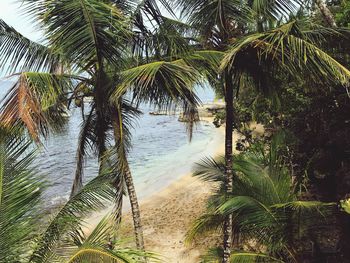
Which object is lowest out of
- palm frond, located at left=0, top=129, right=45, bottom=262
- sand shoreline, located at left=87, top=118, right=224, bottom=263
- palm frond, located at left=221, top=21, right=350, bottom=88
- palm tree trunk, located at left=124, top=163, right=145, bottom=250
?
sand shoreline, located at left=87, top=118, right=224, bottom=263

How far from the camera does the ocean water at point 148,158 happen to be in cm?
1875

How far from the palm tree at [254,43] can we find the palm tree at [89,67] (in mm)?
729

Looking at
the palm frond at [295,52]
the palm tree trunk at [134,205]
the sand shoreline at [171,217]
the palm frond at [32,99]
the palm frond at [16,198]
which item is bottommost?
the sand shoreline at [171,217]

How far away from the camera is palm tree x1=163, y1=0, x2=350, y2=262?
434 centimetres

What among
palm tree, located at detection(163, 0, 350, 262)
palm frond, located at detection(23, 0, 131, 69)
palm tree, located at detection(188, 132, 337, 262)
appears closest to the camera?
palm tree, located at detection(163, 0, 350, 262)

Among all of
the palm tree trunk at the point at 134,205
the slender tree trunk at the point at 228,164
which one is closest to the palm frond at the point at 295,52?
the slender tree trunk at the point at 228,164

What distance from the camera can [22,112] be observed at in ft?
12.4

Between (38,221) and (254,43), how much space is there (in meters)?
3.26

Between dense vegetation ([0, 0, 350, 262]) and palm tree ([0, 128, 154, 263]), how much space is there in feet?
0.04

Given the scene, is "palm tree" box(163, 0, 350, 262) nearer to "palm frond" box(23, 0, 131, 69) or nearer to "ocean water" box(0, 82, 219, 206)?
"palm frond" box(23, 0, 131, 69)

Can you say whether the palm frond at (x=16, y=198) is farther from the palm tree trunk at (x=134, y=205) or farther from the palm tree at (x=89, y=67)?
the palm tree trunk at (x=134, y=205)

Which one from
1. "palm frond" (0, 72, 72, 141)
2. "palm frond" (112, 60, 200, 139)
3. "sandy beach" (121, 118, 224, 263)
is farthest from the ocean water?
"palm frond" (112, 60, 200, 139)

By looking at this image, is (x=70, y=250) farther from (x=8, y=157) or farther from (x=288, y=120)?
(x=288, y=120)

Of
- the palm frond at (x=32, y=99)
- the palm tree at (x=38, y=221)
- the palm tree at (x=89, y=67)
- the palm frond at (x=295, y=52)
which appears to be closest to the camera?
the palm tree at (x=38, y=221)
